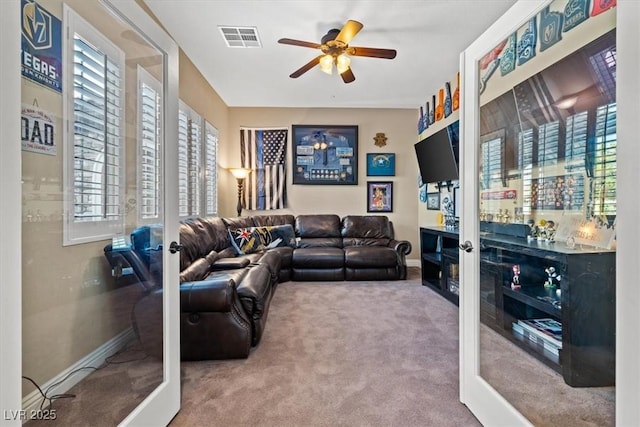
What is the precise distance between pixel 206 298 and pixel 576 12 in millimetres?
2720

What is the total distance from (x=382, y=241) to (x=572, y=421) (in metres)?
3.48

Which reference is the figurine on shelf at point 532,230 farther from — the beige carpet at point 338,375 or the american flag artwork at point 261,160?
the american flag artwork at point 261,160

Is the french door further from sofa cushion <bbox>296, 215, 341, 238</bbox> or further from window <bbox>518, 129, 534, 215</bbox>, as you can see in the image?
sofa cushion <bbox>296, 215, 341, 238</bbox>

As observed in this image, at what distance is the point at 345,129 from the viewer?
16.8 ft

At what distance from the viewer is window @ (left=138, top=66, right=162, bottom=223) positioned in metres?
1.52

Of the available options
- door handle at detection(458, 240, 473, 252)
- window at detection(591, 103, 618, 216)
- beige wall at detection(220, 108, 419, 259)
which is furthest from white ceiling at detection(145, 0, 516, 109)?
door handle at detection(458, 240, 473, 252)

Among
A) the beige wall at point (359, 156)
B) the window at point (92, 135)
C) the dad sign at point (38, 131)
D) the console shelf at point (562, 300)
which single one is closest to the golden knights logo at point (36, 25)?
the window at point (92, 135)

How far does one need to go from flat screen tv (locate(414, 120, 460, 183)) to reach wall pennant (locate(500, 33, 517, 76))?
5.48ft

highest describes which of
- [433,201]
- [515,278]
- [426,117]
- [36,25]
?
[426,117]

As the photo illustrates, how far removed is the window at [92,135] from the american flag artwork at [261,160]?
3.26 metres

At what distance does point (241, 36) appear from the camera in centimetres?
286

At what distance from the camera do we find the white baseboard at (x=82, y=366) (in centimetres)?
124

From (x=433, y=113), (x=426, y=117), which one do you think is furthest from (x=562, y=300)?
(x=426, y=117)

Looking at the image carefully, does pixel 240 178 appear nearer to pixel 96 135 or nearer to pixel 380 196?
pixel 380 196
